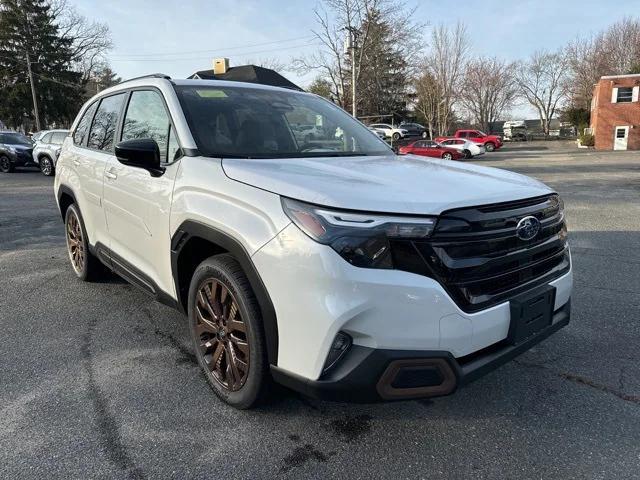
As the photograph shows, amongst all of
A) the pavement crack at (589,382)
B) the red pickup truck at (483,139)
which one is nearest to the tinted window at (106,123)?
the pavement crack at (589,382)

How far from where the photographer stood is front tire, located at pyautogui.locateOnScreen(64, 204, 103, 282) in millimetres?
4681

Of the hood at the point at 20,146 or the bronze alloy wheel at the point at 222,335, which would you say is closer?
the bronze alloy wheel at the point at 222,335

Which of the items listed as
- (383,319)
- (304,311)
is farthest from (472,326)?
(304,311)

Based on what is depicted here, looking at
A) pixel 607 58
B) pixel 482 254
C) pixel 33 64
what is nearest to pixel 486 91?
pixel 607 58

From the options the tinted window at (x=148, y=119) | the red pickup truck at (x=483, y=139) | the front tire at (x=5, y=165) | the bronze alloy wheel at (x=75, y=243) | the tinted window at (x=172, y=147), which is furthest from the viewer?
the red pickup truck at (x=483, y=139)

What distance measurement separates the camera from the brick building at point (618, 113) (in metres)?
40.2

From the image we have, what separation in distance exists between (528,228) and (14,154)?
2130cm

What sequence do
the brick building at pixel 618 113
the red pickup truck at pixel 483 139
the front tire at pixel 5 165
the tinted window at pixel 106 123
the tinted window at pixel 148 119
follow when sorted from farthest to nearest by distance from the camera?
the brick building at pixel 618 113 → the red pickup truck at pixel 483 139 → the front tire at pixel 5 165 → the tinted window at pixel 106 123 → the tinted window at pixel 148 119

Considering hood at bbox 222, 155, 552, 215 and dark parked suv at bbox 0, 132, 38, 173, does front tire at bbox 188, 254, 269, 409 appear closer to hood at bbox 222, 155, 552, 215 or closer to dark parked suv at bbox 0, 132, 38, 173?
hood at bbox 222, 155, 552, 215

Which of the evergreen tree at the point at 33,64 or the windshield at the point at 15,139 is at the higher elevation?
the evergreen tree at the point at 33,64

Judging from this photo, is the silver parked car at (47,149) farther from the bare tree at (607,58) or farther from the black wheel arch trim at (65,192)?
the bare tree at (607,58)

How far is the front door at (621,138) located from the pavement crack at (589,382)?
4454 cm

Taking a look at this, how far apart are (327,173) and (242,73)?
2024 centimetres

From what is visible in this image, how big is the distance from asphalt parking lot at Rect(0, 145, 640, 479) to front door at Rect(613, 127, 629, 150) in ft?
142
